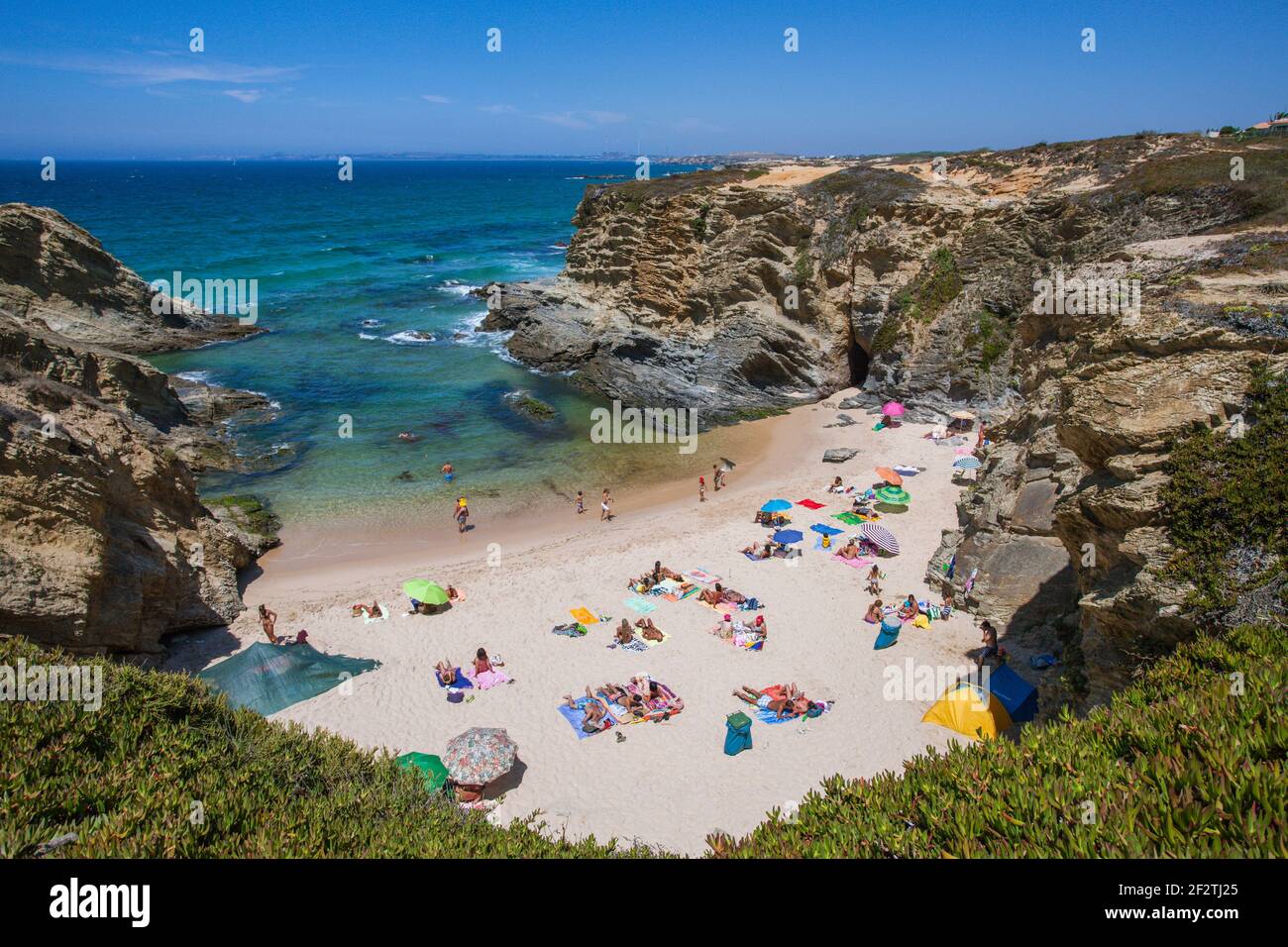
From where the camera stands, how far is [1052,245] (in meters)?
27.2

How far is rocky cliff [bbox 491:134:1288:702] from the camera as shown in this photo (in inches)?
389

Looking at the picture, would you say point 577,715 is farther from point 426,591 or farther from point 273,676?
point 273,676

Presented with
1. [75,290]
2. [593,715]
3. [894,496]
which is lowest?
[593,715]

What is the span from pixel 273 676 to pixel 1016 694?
14277mm

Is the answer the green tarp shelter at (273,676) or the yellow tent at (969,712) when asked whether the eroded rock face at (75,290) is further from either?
the yellow tent at (969,712)

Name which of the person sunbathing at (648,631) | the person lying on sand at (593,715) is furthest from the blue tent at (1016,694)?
the person lying on sand at (593,715)

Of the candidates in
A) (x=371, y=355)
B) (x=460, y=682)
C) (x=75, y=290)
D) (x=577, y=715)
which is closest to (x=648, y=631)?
(x=577, y=715)

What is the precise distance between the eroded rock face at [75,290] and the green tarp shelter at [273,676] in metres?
27.5

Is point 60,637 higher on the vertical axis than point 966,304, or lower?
lower

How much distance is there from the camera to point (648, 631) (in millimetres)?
16234
